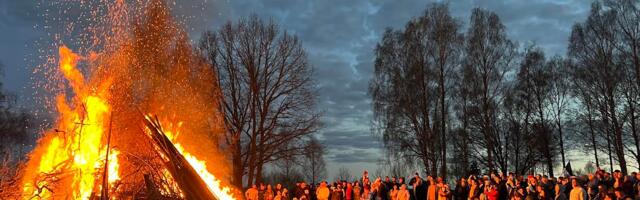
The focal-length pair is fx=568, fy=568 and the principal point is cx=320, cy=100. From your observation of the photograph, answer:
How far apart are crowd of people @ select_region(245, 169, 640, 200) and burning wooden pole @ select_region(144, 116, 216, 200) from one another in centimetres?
851

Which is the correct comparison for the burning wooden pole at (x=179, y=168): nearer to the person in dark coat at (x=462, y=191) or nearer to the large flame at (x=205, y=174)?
the large flame at (x=205, y=174)

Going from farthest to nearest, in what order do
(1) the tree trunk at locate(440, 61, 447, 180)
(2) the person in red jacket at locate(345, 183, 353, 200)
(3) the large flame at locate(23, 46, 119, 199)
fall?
(1) the tree trunk at locate(440, 61, 447, 180) < (2) the person in red jacket at locate(345, 183, 353, 200) < (3) the large flame at locate(23, 46, 119, 199)

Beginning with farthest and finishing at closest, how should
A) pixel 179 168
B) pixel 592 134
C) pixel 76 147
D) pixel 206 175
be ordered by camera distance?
pixel 592 134 → pixel 206 175 → pixel 76 147 → pixel 179 168

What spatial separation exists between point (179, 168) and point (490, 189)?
932cm

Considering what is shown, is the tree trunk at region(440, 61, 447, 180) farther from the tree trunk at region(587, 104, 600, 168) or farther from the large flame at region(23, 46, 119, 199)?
the large flame at region(23, 46, 119, 199)

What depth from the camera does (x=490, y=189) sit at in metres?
15.3

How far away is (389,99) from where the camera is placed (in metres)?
27.9

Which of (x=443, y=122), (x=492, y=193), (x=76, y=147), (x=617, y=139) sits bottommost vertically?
(x=492, y=193)

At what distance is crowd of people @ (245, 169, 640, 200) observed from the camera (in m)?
13.9

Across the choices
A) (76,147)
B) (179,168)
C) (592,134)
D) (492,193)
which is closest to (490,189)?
(492,193)

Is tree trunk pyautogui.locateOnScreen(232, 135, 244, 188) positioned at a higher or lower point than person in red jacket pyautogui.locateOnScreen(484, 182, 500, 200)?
higher

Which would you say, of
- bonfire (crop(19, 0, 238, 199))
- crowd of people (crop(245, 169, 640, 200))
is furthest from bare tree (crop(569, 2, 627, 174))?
bonfire (crop(19, 0, 238, 199))

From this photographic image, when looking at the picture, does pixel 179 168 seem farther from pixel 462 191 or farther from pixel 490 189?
pixel 462 191

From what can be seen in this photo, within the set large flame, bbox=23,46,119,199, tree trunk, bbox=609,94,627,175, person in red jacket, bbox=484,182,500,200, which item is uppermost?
tree trunk, bbox=609,94,627,175
